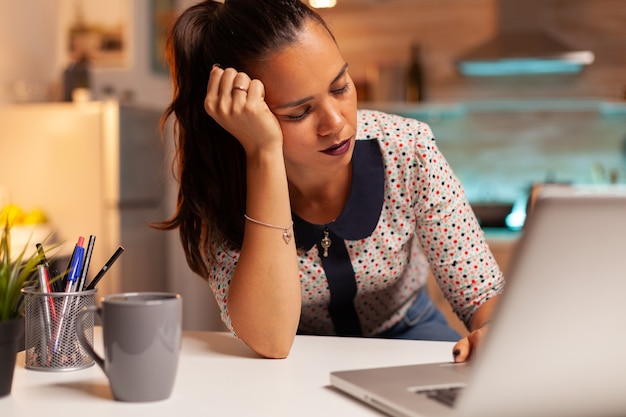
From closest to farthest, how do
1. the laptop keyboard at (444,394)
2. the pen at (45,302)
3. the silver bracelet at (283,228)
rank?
the laptop keyboard at (444,394) → the pen at (45,302) → the silver bracelet at (283,228)

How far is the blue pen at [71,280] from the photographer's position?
1.02m

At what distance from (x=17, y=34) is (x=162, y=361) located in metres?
3.61

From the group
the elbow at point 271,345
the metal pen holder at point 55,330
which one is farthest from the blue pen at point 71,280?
the elbow at point 271,345

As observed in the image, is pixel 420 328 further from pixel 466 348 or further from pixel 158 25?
pixel 158 25

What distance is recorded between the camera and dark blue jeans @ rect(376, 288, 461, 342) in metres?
1.65

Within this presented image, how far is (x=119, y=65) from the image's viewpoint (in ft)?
14.4

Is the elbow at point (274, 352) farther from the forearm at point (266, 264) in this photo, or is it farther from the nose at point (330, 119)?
the nose at point (330, 119)

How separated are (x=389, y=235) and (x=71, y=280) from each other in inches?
25.9

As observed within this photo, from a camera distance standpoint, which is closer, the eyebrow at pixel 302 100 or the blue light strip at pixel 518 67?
the eyebrow at pixel 302 100

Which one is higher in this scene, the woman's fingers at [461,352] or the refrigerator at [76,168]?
the woman's fingers at [461,352]

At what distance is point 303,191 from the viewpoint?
1.54 m

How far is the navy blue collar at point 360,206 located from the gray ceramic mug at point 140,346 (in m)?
0.62

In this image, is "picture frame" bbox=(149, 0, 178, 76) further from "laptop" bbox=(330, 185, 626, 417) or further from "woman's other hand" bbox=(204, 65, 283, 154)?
"laptop" bbox=(330, 185, 626, 417)

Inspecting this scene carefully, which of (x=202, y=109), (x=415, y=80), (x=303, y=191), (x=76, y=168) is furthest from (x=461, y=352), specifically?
(x=415, y=80)
